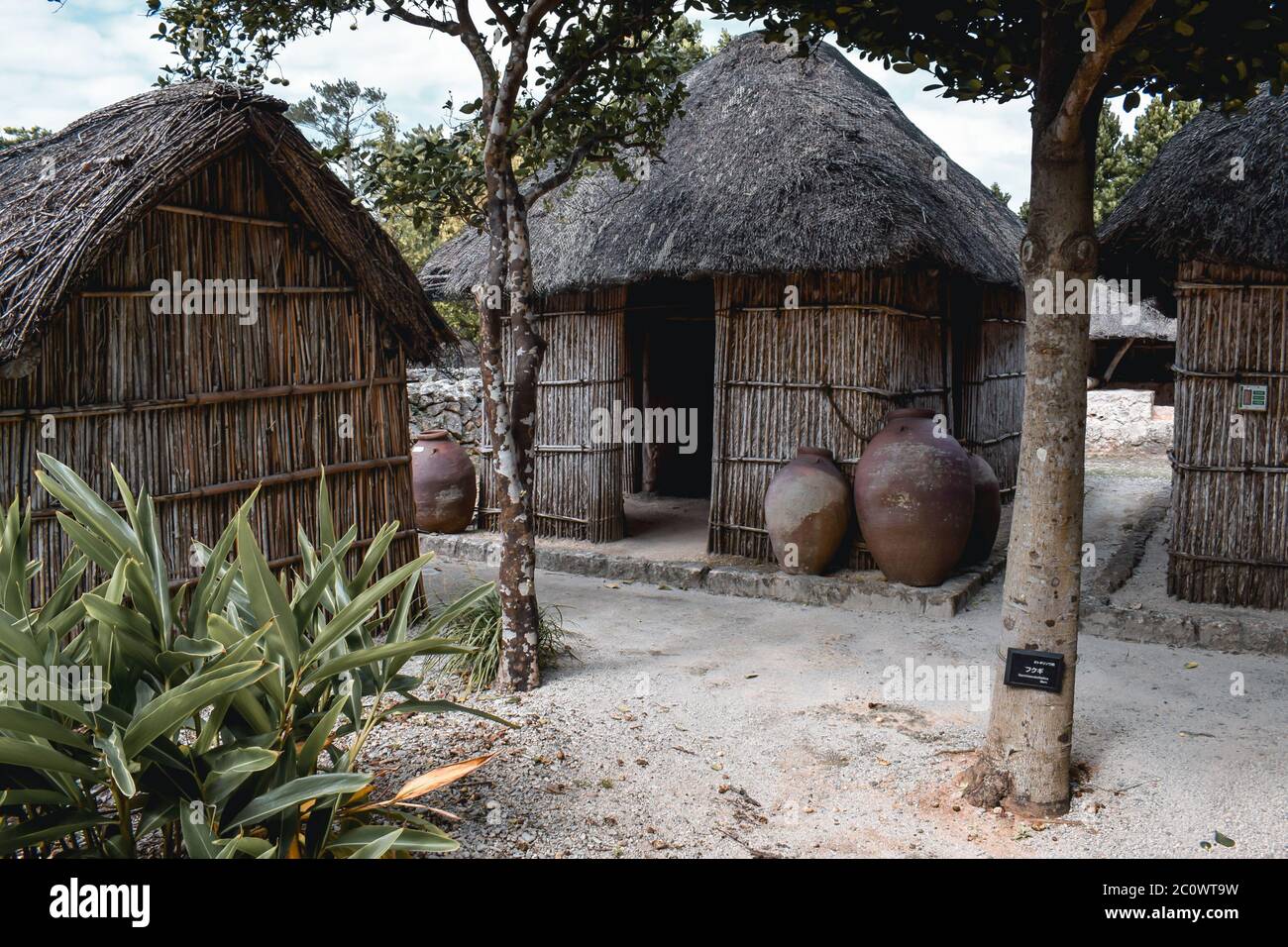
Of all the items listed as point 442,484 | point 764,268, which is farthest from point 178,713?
point 442,484

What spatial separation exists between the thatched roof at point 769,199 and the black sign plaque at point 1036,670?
3.96 metres

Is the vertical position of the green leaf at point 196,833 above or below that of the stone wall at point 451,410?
below

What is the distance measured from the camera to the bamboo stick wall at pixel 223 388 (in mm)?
5043

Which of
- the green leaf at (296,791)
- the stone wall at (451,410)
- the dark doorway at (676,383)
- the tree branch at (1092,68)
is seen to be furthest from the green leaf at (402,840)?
the stone wall at (451,410)

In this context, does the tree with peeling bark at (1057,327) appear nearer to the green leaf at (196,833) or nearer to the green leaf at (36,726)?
the green leaf at (196,833)

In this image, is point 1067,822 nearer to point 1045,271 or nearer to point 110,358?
point 1045,271

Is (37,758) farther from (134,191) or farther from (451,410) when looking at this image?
(451,410)

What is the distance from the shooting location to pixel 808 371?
26.6 feet

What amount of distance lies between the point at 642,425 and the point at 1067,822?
25.4 feet

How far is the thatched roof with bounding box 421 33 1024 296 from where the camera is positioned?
24.7 ft

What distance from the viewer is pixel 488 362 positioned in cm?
548

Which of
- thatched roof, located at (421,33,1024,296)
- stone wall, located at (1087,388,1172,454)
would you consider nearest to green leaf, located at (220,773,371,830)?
thatched roof, located at (421,33,1024,296)

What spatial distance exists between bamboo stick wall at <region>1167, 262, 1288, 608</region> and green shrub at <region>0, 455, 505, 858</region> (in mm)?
5717

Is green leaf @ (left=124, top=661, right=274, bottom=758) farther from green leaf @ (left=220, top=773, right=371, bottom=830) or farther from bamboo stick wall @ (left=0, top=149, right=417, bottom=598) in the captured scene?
bamboo stick wall @ (left=0, top=149, right=417, bottom=598)
